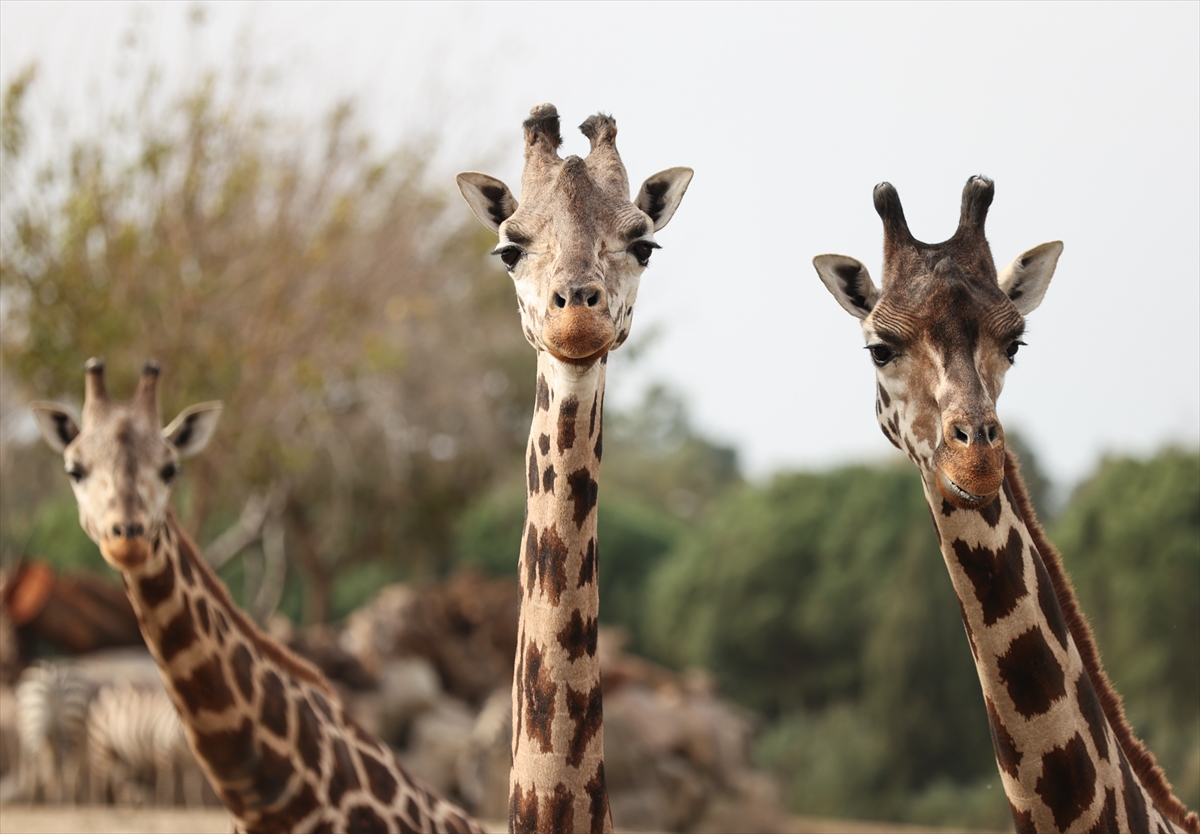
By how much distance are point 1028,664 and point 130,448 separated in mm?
3870

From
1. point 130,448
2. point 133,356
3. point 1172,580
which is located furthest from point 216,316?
point 1172,580

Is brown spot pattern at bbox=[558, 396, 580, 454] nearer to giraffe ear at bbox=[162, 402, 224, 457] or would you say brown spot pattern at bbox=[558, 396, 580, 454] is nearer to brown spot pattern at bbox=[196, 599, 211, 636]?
brown spot pattern at bbox=[196, 599, 211, 636]

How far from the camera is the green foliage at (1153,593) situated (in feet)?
39.6

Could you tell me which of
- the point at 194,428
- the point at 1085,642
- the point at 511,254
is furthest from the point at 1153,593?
the point at 511,254

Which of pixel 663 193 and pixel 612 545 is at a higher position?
pixel 612 545

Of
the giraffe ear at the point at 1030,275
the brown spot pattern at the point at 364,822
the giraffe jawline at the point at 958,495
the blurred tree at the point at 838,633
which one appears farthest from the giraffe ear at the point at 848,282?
the blurred tree at the point at 838,633

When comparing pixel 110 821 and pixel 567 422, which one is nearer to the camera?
pixel 567 422

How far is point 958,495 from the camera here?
3.35 metres

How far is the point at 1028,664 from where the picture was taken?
3553mm

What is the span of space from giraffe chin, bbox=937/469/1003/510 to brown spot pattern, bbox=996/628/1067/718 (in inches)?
17.9

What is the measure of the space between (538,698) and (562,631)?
0.21 metres

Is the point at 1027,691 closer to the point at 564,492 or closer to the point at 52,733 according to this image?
the point at 564,492

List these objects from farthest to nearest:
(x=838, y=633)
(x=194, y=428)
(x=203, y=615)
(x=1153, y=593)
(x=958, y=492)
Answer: (x=838, y=633) → (x=1153, y=593) → (x=194, y=428) → (x=203, y=615) → (x=958, y=492)

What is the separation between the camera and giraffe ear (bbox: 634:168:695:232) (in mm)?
4289
